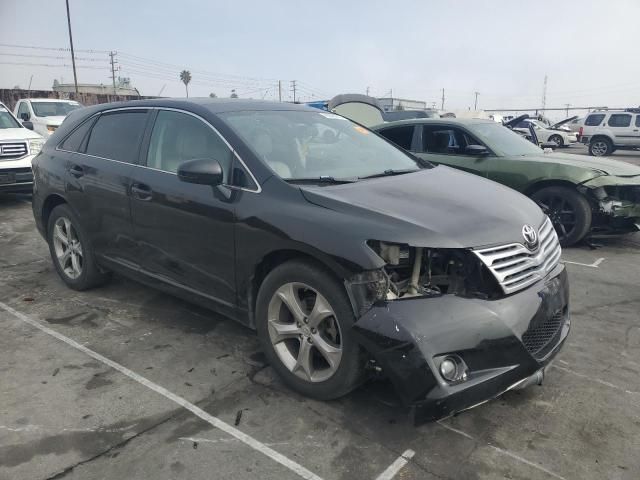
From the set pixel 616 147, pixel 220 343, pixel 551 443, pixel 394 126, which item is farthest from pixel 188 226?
pixel 616 147

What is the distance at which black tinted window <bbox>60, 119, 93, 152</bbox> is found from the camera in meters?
4.64

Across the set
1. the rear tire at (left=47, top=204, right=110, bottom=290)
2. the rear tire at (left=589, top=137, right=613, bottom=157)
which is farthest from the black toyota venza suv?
the rear tire at (left=589, top=137, right=613, bottom=157)

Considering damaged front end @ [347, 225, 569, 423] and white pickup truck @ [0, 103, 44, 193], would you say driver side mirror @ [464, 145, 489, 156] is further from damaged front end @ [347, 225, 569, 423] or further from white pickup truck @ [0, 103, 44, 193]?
white pickup truck @ [0, 103, 44, 193]

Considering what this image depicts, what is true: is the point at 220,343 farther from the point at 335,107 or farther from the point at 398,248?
the point at 335,107

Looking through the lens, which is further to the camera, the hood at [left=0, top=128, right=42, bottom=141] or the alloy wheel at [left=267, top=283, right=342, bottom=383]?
the hood at [left=0, top=128, right=42, bottom=141]

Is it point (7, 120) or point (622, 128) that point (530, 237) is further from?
point (622, 128)

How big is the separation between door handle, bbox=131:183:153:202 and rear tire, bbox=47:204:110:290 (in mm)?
960

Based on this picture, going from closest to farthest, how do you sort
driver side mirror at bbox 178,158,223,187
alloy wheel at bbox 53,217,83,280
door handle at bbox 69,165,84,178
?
driver side mirror at bbox 178,158,223,187 → door handle at bbox 69,165,84,178 → alloy wheel at bbox 53,217,83,280

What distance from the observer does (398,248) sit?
262 cm

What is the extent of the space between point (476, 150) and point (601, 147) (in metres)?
18.3

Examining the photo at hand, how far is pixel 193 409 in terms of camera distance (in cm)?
292

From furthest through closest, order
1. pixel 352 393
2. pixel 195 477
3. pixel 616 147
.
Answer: pixel 616 147, pixel 352 393, pixel 195 477

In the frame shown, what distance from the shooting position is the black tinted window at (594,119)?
868 inches

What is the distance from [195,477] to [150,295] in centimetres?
258
